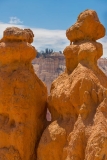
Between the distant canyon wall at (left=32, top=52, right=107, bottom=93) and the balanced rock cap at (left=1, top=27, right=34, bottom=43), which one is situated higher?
the balanced rock cap at (left=1, top=27, right=34, bottom=43)

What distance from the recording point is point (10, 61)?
5.47 m

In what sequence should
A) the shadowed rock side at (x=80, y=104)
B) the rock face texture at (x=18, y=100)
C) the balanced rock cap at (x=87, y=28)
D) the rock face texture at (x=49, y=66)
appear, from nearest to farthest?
the shadowed rock side at (x=80, y=104)
the rock face texture at (x=18, y=100)
the balanced rock cap at (x=87, y=28)
the rock face texture at (x=49, y=66)

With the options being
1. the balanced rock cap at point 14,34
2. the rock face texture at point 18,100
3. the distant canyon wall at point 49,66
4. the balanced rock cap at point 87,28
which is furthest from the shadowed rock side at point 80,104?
the distant canyon wall at point 49,66

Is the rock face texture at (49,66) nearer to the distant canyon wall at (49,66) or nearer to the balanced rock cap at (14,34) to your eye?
the distant canyon wall at (49,66)

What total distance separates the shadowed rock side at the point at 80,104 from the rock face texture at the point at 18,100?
0.24 m

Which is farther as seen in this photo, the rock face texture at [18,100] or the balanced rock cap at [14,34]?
the balanced rock cap at [14,34]

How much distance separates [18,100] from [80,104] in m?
0.99

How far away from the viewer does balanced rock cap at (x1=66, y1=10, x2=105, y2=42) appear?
5.57 metres

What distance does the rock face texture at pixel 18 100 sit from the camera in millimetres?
5254

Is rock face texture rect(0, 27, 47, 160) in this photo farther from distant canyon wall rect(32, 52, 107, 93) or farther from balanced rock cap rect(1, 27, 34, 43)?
distant canyon wall rect(32, 52, 107, 93)

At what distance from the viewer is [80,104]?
4820mm

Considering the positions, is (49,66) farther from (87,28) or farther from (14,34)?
(14,34)

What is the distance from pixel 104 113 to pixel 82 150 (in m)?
0.57

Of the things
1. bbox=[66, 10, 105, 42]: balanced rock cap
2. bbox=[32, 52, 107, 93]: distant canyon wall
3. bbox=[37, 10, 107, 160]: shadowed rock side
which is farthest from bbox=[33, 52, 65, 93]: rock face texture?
bbox=[37, 10, 107, 160]: shadowed rock side
